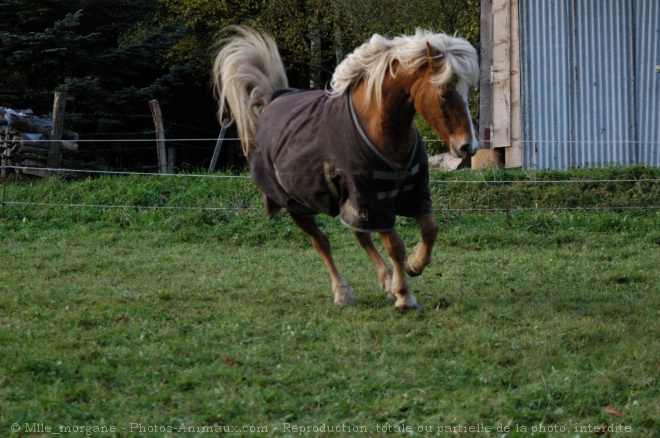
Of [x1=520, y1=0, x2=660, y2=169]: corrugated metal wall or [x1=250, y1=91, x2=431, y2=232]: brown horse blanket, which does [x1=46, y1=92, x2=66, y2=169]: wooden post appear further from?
[x1=250, y1=91, x2=431, y2=232]: brown horse blanket

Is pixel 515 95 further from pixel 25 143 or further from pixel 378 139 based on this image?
pixel 25 143

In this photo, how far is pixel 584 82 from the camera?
500 inches

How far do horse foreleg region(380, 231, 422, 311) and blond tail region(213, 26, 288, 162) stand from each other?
1855 millimetres

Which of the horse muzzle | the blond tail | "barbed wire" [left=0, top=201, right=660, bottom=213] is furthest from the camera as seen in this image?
"barbed wire" [left=0, top=201, right=660, bottom=213]

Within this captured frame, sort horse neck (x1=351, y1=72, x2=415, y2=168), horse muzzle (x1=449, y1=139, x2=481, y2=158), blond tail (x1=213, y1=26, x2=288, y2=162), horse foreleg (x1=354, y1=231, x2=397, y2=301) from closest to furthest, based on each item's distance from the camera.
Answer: horse muzzle (x1=449, y1=139, x2=481, y2=158)
horse neck (x1=351, y1=72, x2=415, y2=168)
horse foreleg (x1=354, y1=231, x2=397, y2=301)
blond tail (x1=213, y1=26, x2=288, y2=162)

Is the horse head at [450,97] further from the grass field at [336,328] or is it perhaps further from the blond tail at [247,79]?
the blond tail at [247,79]

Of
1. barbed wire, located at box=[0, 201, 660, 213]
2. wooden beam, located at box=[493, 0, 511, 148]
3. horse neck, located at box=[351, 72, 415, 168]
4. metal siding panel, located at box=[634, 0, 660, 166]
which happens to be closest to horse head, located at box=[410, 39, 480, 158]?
horse neck, located at box=[351, 72, 415, 168]

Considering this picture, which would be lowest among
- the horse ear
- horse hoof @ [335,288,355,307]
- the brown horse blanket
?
horse hoof @ [335,288,355,307]

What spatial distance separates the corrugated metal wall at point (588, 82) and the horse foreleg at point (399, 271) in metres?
7.15

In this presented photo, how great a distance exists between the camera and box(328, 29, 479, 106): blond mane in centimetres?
531

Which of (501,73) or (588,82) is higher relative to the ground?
(501,73)

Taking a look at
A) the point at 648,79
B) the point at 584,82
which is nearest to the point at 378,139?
the point at 584,82

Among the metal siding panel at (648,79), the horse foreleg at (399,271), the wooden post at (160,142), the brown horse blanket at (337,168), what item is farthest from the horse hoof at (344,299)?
the wooden post at (160,142)

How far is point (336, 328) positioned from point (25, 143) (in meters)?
9.98
